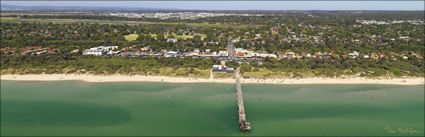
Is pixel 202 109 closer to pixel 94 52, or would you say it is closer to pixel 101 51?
pixel 94 52

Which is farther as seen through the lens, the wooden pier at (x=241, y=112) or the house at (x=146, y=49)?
the house at (x=146, y=49)

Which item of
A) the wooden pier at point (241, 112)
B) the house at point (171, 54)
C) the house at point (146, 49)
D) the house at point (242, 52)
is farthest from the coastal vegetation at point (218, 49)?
the wooden pier at point (241, 112)

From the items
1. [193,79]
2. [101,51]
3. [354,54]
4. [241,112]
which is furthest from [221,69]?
[354,54]

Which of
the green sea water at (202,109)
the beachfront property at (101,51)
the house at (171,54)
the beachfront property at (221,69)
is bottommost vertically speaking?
the green sea water at (202,109)

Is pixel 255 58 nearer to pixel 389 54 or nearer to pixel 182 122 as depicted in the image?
pixel 389 54

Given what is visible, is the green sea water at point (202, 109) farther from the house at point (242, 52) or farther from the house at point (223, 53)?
the house at point (242, 52)

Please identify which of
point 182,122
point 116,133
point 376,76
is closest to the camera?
point 116,133

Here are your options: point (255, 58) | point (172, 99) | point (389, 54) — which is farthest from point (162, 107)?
point (389, 54)

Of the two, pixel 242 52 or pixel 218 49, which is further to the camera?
pixel 218 49
